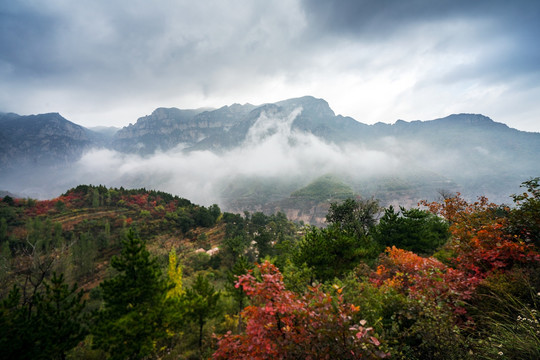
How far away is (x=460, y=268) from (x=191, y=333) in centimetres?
1940

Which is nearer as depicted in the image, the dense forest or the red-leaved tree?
the red-leaved tree

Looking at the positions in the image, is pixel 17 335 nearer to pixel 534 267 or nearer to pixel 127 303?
pixel 127 303

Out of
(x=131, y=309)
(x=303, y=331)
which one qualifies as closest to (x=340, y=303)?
(x=303, y=331)

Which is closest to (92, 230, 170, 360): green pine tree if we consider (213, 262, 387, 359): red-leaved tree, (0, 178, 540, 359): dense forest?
(0, 178, 540, 359): dense forest

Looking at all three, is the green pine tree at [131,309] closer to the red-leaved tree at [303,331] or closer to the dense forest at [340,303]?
the dense forest at [340,303]

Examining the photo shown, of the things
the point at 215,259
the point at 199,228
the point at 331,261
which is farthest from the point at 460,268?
the point at 199,228

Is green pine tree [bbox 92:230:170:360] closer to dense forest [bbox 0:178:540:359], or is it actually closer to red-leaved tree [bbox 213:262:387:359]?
dense forest [bbox 0:178:540:359]

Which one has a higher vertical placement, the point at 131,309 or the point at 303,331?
the point at 303,331

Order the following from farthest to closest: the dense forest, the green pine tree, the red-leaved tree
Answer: the green pine tree, the dense forest, the red-leaved tree

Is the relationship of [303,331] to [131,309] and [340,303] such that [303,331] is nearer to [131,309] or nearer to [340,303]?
[340,303]

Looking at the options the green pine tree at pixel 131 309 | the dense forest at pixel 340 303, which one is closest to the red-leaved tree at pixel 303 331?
the dense forest at pixel 340 303

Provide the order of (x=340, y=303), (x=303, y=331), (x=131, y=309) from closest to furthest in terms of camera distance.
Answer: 1. (x=303, y=331)
2. (x=340, y=303)
3. (x=131, y=309)

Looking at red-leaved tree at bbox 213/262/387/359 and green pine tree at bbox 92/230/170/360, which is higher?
red-leaved tree at bbox 213/262/387/359

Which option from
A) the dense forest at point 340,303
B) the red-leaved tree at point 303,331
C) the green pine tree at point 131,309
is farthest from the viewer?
the green pine tree at point 131,309
